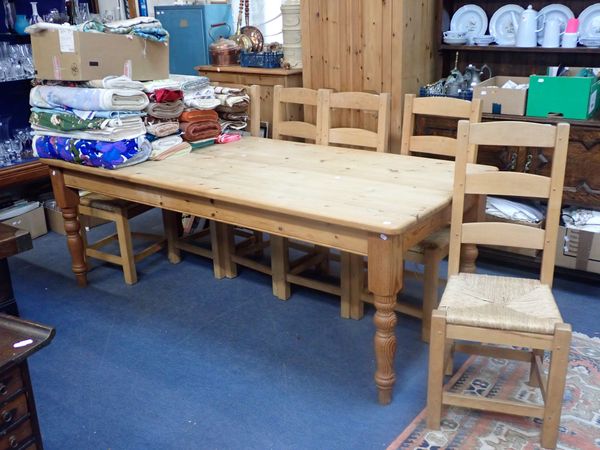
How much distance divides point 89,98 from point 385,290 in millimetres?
1665

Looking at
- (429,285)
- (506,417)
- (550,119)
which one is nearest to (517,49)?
(550,119)

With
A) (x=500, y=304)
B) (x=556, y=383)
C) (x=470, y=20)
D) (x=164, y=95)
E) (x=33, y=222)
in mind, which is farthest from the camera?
(x=33, y=222)

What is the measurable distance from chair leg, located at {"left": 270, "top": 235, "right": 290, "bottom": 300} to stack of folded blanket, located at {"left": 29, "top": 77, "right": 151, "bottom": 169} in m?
0.78

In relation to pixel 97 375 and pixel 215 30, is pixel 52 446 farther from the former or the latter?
pixel 215 30

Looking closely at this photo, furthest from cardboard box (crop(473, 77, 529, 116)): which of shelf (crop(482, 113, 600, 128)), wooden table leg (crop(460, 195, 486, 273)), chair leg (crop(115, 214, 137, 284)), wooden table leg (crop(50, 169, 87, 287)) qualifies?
wooden table leg (crop(50, 169, 87, 287))

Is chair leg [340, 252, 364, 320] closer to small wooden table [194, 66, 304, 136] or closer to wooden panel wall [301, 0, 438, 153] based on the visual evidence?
wooden panel wall [301, 0, 438, 153]

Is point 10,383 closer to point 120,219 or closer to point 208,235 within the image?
point 120,219

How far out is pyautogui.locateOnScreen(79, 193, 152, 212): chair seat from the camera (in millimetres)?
3209

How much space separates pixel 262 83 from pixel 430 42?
1.14 metres

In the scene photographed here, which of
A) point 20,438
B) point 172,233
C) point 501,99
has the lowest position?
point 172,233

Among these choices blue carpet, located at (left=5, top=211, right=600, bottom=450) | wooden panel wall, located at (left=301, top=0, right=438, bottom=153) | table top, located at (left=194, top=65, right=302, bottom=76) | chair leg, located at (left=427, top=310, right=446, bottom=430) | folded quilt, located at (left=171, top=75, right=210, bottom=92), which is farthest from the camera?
table top, located at (left=194, top=65, right=302, bottom=76)

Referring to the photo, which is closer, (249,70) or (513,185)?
(513,185)

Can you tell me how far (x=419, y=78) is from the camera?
11.6ft

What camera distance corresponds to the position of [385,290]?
2039mm
